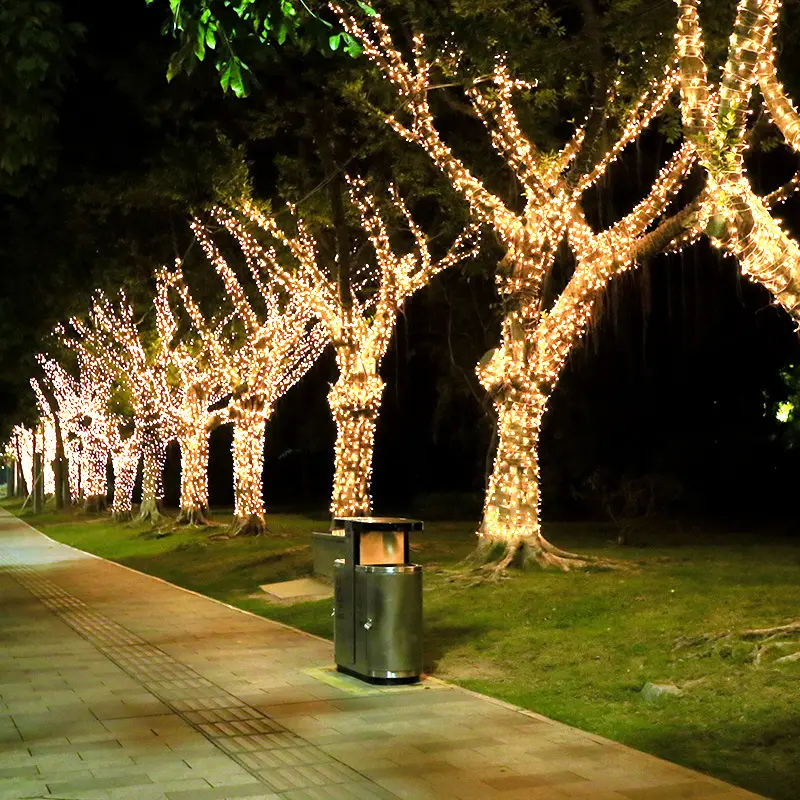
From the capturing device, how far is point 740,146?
10.1 meters

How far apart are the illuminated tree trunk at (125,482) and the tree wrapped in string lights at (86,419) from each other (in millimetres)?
1442

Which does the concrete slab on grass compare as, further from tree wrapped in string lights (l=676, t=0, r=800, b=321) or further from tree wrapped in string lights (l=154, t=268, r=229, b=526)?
tree wrapped in string lights (l=154, t=268, r=229, b=526)

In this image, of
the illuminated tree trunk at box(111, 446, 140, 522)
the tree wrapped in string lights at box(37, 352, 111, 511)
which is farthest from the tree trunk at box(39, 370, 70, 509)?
the illuminated tree trunk at box(111, 446, 140, 522)

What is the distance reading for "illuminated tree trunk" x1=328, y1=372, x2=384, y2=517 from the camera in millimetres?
22719

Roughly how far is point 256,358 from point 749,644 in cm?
1959

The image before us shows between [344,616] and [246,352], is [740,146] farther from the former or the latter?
[246,352]

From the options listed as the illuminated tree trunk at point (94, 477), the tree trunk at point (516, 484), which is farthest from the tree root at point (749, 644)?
the illuminated tree trunk at point (94, 477)

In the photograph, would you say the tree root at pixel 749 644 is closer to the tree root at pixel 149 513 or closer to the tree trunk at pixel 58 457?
the tree root at pixel 149 513

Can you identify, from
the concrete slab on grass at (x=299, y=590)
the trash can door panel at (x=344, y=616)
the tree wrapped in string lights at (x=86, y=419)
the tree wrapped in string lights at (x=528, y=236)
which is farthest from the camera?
the tree wrapped in string lights at (x=86, y=419)

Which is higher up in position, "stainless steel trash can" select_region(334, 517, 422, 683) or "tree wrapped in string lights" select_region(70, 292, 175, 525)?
"tree wrapped in string lights" select_region(70, 292, 175, 525)

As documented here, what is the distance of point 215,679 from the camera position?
10.9 m

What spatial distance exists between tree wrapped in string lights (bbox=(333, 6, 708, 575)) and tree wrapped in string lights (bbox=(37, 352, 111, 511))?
24.5m

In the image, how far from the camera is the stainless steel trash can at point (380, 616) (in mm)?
10312

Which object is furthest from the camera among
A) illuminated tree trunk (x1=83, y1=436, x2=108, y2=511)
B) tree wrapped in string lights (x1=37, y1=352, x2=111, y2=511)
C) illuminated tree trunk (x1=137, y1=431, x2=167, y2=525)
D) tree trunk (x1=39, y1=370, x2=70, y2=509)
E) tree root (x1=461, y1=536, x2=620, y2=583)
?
tree trunk (x1=39, y1=370, x2=70, y2=509)
